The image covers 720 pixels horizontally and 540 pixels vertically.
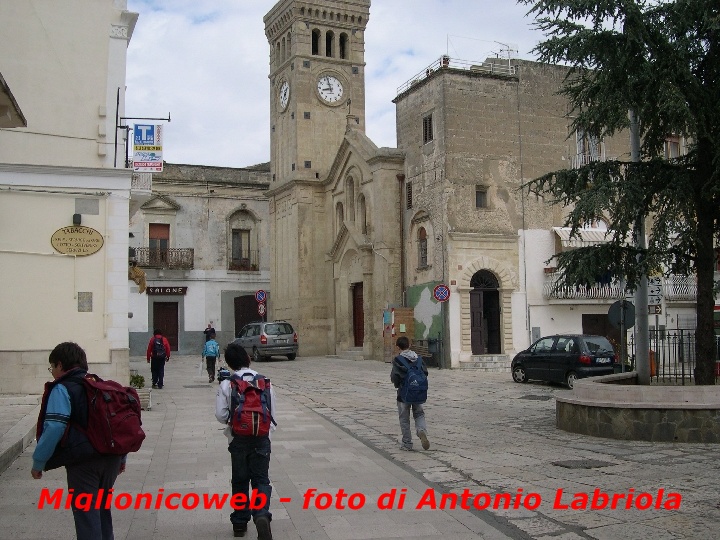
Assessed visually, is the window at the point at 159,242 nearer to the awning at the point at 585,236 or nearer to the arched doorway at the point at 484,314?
the arched doorway at the point at 484,314

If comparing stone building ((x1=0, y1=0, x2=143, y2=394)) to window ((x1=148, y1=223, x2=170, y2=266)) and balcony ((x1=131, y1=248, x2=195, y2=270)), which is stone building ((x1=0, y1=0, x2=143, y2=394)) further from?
window ((x1=148, y1=223, x2=170, y2=266))

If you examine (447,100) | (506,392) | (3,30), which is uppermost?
(447,100)

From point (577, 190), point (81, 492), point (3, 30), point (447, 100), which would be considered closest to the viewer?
point (81, 492)

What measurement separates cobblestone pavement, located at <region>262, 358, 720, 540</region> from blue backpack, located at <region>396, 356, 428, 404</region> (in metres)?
0.78

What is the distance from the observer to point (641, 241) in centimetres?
1434

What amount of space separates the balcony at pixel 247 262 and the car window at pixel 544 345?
78.0 ft

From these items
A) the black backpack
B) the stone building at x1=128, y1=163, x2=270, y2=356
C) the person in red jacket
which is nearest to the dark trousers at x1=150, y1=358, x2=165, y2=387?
the person in red jacket

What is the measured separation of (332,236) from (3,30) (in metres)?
23.6

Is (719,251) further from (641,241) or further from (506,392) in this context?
(506,392)

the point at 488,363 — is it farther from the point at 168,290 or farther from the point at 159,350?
the point at 168,290

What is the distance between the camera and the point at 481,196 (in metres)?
30.6

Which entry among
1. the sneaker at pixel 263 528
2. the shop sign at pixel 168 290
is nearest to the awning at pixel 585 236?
the shop sign at pixel 168 290

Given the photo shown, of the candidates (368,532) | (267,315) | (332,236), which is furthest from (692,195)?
(267,315)

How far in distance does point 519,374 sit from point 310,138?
796 inches
